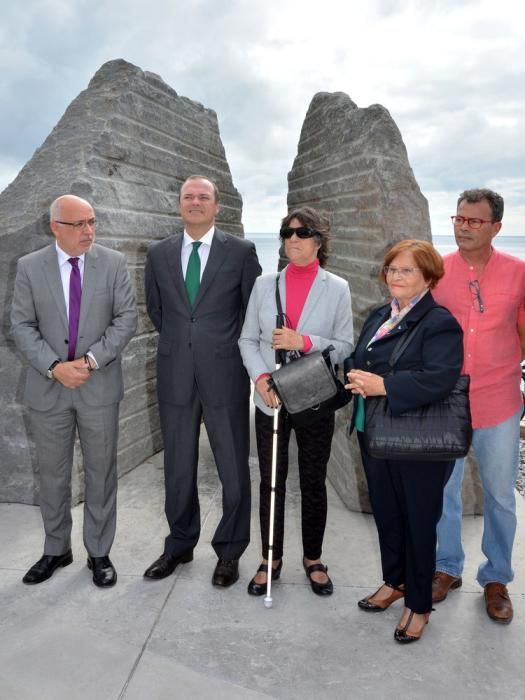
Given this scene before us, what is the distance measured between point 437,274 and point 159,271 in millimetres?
1432

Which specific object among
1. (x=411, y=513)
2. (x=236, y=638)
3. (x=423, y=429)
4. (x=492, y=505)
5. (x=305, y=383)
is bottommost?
(x=236, y=638)

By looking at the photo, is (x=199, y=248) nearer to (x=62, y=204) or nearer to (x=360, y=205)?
(x=62, y=204)

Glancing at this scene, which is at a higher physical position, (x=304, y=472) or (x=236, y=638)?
(x=304, y=472)

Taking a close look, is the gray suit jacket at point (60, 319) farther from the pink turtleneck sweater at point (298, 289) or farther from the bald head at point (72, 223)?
the pink turtleneck sweater at point (298, 289)

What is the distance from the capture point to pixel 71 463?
3199mm

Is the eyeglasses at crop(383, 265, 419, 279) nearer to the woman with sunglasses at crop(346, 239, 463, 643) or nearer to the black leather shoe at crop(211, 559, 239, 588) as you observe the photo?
the woman with sunglasses at crop(346, 239, 463, 643)

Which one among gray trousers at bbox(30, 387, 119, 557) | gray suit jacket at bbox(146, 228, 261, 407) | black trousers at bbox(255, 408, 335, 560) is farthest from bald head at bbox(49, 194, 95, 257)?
black trousers at bbox(255, 408, 335, 560)

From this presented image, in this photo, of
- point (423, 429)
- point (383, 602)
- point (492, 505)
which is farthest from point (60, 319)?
point (492, 505)

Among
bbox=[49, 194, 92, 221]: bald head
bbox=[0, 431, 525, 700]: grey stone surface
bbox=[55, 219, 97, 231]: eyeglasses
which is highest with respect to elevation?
bbox=[49, 194, 92, 221]: bald head

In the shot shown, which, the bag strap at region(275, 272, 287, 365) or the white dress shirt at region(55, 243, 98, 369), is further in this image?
the white dress shirt at region(55, 243, 98, 369)

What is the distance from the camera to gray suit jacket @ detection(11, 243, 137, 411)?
300 cm

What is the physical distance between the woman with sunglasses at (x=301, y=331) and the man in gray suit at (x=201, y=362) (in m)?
0.16

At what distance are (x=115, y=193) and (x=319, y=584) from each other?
312 cm

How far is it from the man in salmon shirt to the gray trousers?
1.87 m
